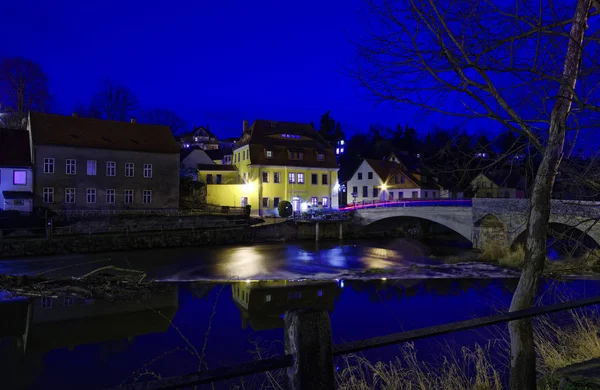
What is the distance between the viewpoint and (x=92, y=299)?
16734 mm

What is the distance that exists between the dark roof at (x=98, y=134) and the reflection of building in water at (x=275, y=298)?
24874 millimetres

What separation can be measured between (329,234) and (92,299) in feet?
89.0

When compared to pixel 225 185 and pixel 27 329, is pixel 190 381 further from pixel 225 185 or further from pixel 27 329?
pixel 225 185

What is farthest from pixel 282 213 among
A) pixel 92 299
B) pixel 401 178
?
pixel 92 299

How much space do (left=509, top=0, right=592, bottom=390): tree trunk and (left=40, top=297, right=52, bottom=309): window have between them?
54.3 feet

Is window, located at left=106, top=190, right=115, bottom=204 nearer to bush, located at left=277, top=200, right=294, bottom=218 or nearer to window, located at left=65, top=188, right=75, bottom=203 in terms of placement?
window, located at left=65, top=188, right=75, bottom=203

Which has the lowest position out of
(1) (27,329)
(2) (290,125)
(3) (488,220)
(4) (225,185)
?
(1) (27,329)

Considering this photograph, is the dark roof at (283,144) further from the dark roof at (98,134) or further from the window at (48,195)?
the window at (48,195)

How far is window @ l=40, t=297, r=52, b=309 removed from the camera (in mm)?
15688

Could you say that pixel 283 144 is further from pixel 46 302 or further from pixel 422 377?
pixel 422 377

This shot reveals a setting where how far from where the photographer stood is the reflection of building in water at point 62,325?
10570 millimetres

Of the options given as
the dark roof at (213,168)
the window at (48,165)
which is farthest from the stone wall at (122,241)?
the dark roof at (213,168)

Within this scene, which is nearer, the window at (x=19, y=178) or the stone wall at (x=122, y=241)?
the stone wall at (x=122, y=241)

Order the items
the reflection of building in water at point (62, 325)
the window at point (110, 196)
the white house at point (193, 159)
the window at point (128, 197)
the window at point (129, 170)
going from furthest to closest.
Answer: the white house at point (193, 159), the window at point (129, 170), the window at point (128, 197), the window at point (110, 196), the reflection of building in water at point (62, 325)
